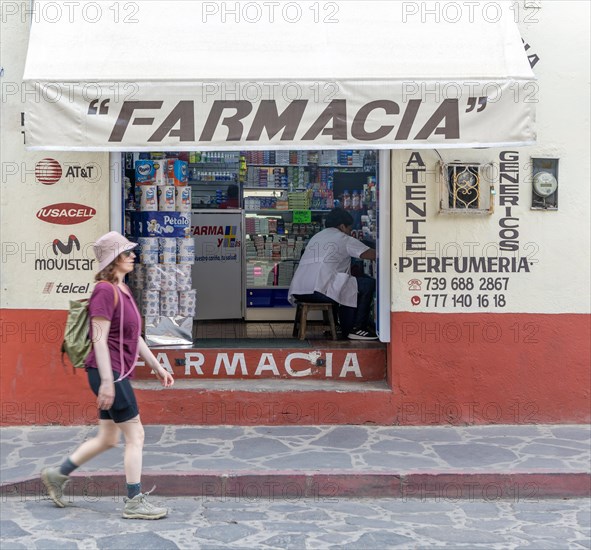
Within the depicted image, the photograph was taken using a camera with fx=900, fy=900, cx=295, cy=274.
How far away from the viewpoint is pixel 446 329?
8.13 m

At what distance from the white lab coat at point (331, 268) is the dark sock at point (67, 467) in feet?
13.9

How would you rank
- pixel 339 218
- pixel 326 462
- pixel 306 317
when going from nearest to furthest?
pixel 326 462 < pixel 306 317 < pixel 339 218

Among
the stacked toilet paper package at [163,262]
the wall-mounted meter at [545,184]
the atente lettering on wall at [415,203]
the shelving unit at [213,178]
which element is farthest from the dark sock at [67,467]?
the shelving unit at [213,178]

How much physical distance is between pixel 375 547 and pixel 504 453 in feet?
7.23

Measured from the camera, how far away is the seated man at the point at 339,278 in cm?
956

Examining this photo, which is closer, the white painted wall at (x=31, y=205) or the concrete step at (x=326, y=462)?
the concrete step at (x=326, y=462)

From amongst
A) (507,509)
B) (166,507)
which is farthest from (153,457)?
(507,509)

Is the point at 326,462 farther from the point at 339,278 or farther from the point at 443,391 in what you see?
the point at 339,278

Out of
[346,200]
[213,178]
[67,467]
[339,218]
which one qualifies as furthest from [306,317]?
[67,467]

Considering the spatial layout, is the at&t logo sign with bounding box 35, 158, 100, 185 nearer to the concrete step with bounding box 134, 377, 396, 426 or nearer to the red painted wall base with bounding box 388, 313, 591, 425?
the concrete step with bounding box 134, 377, 396, 426

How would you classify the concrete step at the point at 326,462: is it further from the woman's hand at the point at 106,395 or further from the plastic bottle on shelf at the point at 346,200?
the plastic bottle on shelf at the point at 346,200

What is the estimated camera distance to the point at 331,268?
32.3 ft

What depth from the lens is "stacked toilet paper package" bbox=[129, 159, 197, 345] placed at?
28.3 feet

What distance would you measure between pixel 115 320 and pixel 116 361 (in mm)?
260
